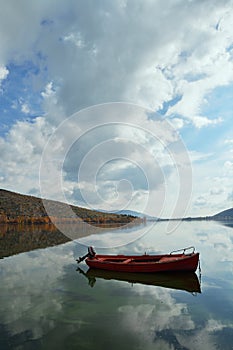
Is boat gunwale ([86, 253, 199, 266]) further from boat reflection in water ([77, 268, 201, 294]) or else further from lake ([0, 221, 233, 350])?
lake ([0, 221, 233, 350])

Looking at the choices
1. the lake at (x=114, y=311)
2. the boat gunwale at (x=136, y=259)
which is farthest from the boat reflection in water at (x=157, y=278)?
the boat gunwale at (x=136, y=259)

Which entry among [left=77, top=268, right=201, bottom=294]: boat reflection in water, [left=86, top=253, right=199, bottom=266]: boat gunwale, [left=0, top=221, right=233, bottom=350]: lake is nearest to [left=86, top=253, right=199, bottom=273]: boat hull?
[left=86, top=253, right=199, bottom=266]: boat gunwale

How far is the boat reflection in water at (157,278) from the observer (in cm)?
2220

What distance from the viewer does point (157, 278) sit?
25.1m

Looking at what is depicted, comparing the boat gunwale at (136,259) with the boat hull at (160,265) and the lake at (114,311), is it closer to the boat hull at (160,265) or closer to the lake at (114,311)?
the boat hull at (160,265)

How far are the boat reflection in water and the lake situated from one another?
0.29 ft

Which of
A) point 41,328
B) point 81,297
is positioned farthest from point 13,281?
point 41,328

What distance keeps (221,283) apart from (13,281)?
18.4 meters

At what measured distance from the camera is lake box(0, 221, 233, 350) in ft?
39.2

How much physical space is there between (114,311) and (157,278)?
33.7 ft

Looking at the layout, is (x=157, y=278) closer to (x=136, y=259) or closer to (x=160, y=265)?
(x=160, y=265)

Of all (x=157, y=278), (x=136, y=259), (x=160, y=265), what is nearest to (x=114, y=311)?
(x=157, y=278)

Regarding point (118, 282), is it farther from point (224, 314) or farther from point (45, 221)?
point (45, 221)

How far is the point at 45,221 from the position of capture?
179000mm
